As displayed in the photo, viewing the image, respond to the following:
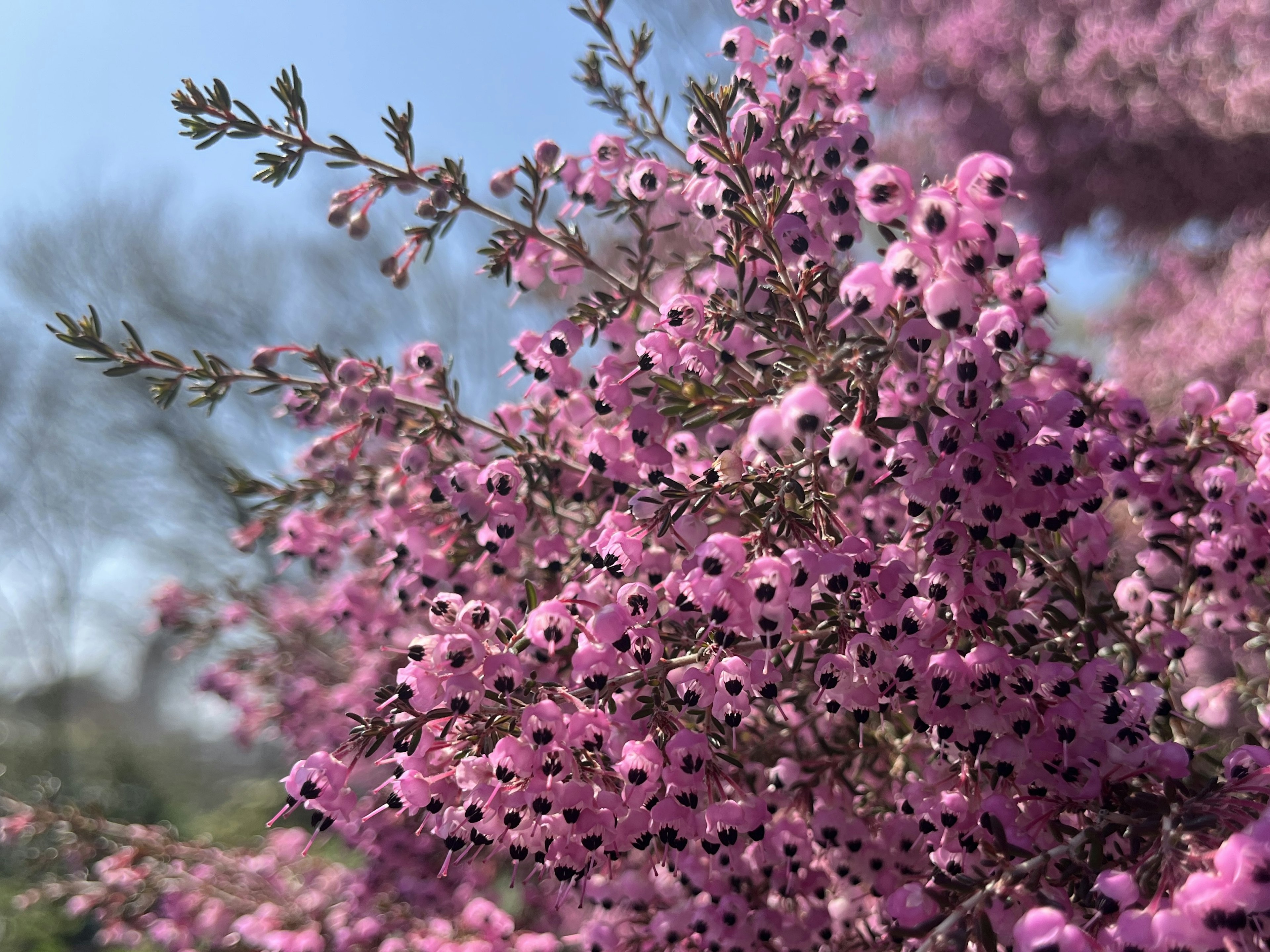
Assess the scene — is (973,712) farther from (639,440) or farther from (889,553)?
(639,440)

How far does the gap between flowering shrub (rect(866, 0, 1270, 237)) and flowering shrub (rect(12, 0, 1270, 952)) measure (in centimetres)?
565

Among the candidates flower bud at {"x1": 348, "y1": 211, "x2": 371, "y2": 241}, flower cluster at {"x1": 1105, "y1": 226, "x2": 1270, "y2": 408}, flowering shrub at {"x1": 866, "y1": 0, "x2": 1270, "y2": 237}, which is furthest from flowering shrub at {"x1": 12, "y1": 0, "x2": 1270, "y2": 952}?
flowering shrub at {"x1": 866, "y1": 0, "x2": 1270, "y2": 237}

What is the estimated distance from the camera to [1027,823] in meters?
1.50

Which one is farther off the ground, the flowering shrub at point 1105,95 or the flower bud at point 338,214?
the flowering shrub at point 1105,95

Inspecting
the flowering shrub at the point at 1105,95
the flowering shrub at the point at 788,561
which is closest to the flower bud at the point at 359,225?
the flowering shrub at the point at 788,561

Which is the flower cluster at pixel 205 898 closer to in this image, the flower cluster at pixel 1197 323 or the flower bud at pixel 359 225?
the flower bud at pixel 359 225

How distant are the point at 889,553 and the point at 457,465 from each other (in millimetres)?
985

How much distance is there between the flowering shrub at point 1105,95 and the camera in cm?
650

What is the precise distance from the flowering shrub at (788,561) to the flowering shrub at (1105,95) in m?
5.65

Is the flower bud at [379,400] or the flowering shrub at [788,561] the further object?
the flower bud at [379,400]

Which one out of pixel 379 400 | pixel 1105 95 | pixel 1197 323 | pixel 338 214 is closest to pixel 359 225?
pixel 338 214

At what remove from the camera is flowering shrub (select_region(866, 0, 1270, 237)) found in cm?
650

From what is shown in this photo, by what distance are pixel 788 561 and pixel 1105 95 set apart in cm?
819

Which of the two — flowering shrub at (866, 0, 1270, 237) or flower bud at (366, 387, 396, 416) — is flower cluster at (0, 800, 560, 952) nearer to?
flower bud at (366, 387, 396, 416)
